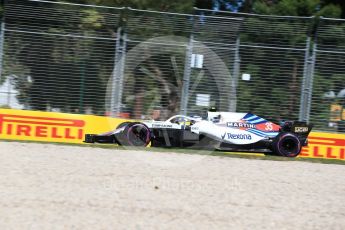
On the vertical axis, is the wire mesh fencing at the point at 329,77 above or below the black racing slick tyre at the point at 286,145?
above

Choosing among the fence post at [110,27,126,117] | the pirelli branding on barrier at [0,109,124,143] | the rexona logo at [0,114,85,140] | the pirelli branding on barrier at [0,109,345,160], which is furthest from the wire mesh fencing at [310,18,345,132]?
the rexona logo at [0,114,85,140]

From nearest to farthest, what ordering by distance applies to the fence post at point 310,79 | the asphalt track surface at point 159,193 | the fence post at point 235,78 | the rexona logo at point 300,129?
the asphalt track surface at point 159,193
the rexona logo at point 300,129
the fence post at point 310,79
the fence post at point 235,78

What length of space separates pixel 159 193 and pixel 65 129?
7205 mm

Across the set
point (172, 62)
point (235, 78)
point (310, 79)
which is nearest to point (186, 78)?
point (172, 62)

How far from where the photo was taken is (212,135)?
37.1 ft

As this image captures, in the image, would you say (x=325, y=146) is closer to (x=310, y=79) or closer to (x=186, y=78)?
(x=310, y=79)

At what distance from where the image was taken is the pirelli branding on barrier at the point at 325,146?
42.6 feet

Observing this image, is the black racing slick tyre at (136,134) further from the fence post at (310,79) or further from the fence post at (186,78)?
the fence post at (310,79)

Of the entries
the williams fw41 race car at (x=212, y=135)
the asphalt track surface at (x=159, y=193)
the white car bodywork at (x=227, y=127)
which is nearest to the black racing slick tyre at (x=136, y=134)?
the williams fw41 race car at (x=212, y=135)

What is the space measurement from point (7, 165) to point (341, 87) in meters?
9.22

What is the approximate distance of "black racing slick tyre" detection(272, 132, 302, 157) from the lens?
11.6 meters

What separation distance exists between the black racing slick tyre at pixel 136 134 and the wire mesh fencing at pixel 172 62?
196 centimetres

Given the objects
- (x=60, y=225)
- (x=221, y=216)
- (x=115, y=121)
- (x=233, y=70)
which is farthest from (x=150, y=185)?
(x=233, y=70)

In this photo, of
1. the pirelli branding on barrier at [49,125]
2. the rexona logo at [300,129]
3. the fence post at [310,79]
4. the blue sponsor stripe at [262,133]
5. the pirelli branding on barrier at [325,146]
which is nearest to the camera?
the blue sponsor stripe at [262,133]
